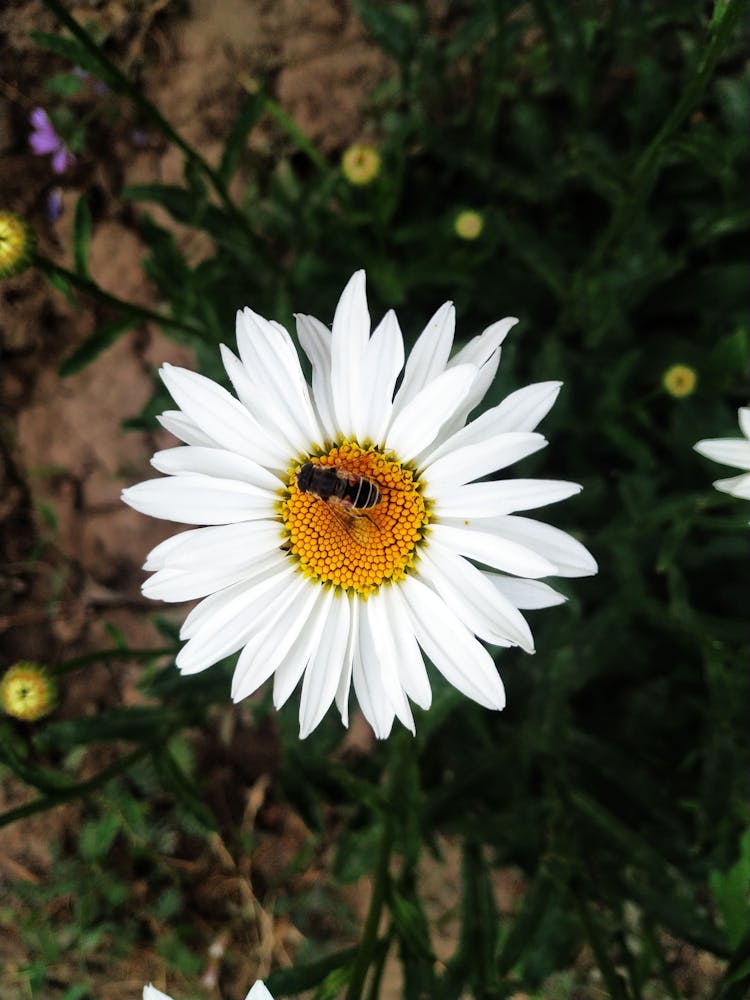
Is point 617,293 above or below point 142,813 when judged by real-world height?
above

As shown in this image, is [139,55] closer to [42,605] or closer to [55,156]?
[55,156]

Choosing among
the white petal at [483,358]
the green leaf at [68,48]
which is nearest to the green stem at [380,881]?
the white petal at [483,358]

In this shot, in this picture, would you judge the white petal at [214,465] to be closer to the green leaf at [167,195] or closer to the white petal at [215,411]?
the white petal at [215,411]

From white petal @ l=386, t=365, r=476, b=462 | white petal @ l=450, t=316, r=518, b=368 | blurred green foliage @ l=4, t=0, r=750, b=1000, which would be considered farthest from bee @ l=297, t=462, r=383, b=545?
blurred green foliage @ l=4, t=0, r=750, b=1000

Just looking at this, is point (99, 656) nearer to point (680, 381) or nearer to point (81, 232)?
point (81, 232)

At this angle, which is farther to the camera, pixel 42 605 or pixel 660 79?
pixel 42 605

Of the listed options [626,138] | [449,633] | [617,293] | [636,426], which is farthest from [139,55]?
[449,633]
